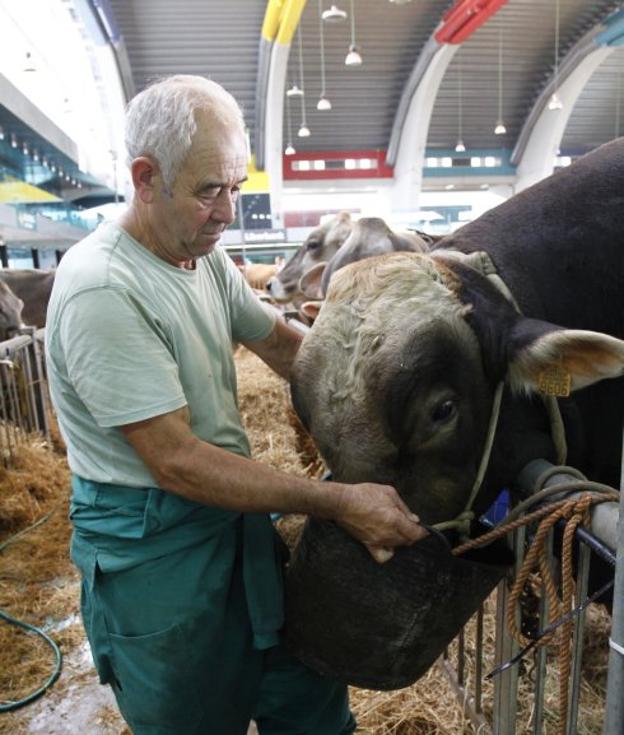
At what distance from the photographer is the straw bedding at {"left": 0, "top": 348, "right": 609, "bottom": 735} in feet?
9.20

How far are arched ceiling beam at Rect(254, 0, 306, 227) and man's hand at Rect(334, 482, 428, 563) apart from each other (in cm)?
1966

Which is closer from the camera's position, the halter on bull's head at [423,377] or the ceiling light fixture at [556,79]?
the halter on bull's head at [423,377]

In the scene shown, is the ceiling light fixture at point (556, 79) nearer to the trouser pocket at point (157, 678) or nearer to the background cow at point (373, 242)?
the background cow at point (373, 242)

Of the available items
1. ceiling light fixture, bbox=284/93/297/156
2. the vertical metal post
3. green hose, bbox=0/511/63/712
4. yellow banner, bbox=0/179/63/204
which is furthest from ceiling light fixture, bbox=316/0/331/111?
the vertical metal post

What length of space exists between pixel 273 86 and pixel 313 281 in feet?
60.6

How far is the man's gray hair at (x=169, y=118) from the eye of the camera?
1784 millimetres

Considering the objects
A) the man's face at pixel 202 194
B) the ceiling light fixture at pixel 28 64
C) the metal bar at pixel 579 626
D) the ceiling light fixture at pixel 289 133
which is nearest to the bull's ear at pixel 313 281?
the man's face at pixel 202 194

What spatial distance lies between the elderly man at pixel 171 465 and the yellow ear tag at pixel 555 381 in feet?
1.74

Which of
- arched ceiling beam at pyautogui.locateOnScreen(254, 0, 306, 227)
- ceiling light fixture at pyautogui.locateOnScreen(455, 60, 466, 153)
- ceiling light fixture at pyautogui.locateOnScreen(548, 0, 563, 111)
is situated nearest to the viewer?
arched ceiling beam at pyautogui.locateOnScreen(254, 0, 306, 227)

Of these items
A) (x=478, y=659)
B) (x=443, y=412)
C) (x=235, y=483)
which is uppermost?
(x=443, y=412)

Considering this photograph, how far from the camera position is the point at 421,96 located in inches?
1027

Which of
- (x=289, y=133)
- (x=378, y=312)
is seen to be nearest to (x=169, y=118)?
Result: (x=378, y=312)

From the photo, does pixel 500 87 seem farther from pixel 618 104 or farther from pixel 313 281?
pixel 313 281

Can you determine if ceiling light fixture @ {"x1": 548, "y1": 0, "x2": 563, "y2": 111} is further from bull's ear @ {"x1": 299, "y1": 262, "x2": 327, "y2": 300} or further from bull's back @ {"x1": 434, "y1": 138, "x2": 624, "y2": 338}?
bull's back @ {"x1": 434, "y1": 138, "x2": 624, "y2": 338}
